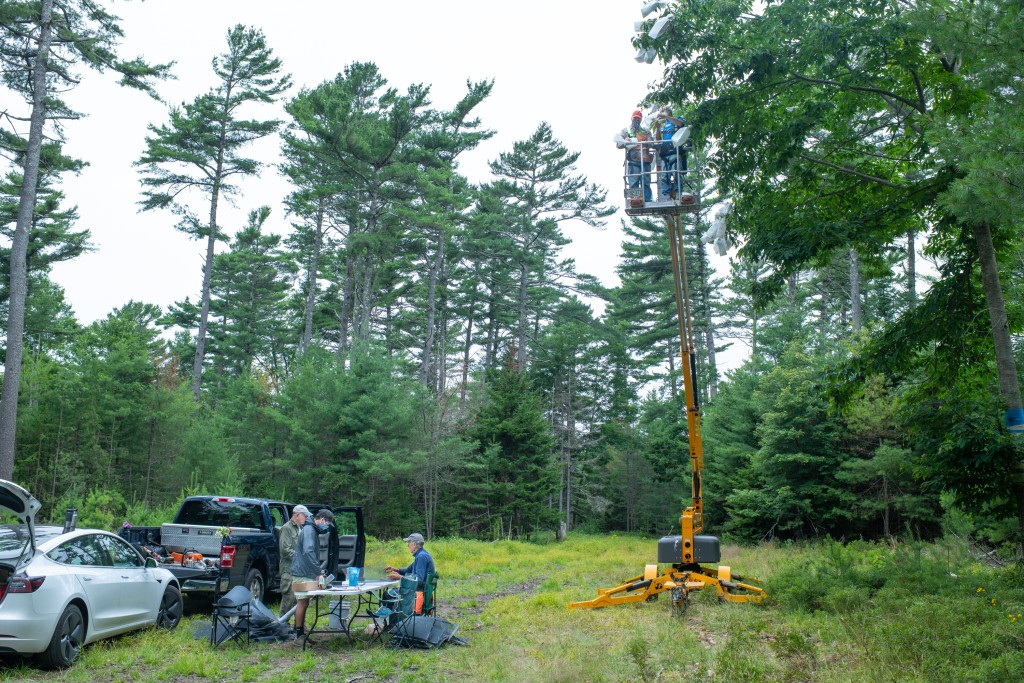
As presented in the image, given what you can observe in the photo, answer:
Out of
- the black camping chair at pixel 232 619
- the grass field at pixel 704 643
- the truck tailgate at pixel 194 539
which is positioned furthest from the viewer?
the truck tailgate at pixel 194 539

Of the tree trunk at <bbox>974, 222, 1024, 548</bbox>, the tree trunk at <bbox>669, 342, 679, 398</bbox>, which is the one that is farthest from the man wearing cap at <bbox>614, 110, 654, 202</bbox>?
the tree trunk at <bbox>669, 342, 679, 398</bbox>

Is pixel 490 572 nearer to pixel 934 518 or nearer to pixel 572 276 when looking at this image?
pixel 934 518

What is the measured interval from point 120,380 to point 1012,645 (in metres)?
24.1

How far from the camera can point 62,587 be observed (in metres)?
7.77

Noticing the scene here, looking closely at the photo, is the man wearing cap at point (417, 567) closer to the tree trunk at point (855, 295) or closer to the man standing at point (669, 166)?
the man standing at point (669, 166)

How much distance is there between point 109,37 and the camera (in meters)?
20.1

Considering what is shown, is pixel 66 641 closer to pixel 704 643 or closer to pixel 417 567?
pixel 417 567

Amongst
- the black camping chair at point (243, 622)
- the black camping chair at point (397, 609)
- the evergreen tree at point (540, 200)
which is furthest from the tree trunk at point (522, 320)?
the black camping chair at point (243, 622)

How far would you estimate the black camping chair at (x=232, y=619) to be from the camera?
917 cm

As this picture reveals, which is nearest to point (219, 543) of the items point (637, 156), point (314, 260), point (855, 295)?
point (637, 156)

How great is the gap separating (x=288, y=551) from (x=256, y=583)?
1.65m

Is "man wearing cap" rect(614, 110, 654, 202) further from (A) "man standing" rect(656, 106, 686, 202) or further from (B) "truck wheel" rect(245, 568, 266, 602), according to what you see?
(B) "truck wheel" rect(245, 568, 266, 602)

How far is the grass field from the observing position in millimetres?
6984

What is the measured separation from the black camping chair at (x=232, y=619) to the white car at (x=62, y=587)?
97 centimetres
